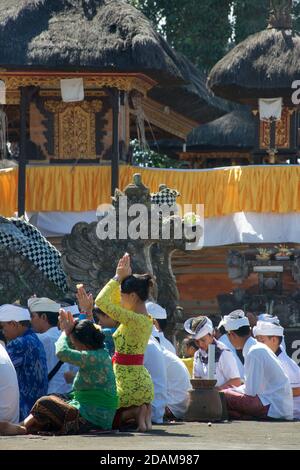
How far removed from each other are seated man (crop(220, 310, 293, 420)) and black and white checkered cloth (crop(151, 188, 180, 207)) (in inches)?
211

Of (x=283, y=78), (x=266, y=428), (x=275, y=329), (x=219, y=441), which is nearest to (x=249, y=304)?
(x=283, y=78)

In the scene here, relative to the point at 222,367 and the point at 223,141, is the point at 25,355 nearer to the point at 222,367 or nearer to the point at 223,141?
the point at 222,367

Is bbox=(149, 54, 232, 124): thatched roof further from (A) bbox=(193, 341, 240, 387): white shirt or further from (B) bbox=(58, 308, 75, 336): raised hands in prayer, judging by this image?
(B) bbox=(58, 308, 75, 336): raised hands in prayer

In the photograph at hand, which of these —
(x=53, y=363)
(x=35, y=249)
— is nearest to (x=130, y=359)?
(x=53, y=363)

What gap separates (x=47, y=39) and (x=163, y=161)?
11.9 meters

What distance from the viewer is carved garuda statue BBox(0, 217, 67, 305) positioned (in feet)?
58.4

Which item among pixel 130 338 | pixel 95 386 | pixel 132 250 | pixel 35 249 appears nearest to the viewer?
pixel 95 386

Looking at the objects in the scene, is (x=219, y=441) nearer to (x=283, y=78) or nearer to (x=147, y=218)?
(x=147, y=218)

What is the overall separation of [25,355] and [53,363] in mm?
1000

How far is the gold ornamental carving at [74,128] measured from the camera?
24453 mm

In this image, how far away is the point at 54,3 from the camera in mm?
24922

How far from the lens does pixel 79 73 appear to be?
23.8 metres

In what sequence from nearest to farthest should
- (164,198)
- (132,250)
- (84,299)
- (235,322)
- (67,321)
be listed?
(67,321)
(84,299)
(235,322)
(132,250)
(164,198)

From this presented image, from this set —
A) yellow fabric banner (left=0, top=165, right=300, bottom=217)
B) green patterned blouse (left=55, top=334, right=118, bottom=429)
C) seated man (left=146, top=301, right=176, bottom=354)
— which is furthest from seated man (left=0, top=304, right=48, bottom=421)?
yellow fabric banner (left=0, top=165, right=300, bottom=217)
